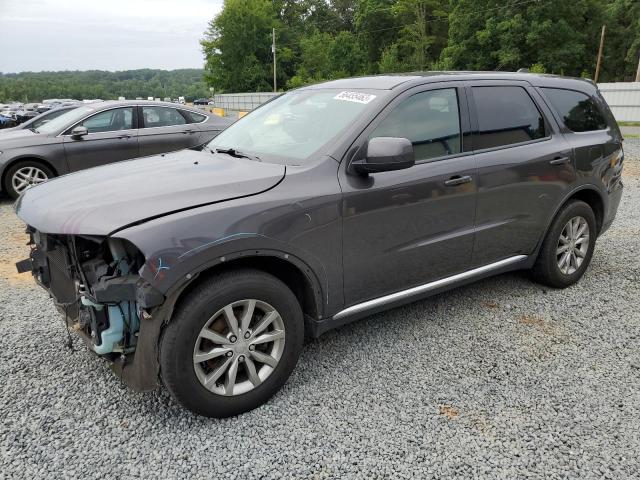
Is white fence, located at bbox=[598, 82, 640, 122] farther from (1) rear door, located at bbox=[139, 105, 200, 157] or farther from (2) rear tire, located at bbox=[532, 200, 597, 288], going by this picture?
(2) rear tire, located at bbox=[532, 200, 597, 288]

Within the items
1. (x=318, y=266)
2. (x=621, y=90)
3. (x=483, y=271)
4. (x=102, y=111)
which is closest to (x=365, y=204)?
(x=318, y=266)

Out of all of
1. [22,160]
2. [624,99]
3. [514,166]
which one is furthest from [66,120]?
[624,99]

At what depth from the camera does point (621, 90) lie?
23734 mm

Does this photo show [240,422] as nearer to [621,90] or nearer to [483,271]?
[483,271]

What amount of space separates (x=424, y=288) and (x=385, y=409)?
97 cm

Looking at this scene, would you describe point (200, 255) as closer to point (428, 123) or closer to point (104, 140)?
point (428, 123)

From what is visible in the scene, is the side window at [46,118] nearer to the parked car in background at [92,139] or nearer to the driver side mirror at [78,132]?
the parked car in background at [92,139]

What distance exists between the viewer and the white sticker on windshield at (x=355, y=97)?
3.27 meters

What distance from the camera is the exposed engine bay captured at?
8.00ft

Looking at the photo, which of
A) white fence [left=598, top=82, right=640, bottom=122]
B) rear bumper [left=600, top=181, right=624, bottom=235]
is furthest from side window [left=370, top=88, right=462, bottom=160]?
white fence [left=598, top=82, right=640, bottom=122]

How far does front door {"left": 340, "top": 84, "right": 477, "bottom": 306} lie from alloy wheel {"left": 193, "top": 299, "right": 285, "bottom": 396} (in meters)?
0.57

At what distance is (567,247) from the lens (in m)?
4.43

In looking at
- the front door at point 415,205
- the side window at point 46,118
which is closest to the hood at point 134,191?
the front door at point 415,205

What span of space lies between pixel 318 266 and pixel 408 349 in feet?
3.42
